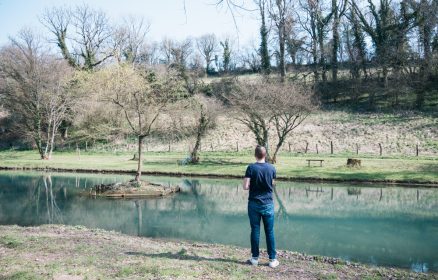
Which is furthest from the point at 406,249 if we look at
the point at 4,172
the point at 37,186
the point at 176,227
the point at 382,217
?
the point at 4,172

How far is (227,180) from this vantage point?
29234 millimetres

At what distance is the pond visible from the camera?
1337 centimetres

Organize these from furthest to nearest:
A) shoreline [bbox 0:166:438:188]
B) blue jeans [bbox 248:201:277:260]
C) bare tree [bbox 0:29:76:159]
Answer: bare tree [bbox 0:29:76:159] < shoreline [bbox 0:166:438:188] < blue jeans [bbox 248:201:277:260]

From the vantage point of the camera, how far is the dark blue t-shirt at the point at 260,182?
8.36 meters

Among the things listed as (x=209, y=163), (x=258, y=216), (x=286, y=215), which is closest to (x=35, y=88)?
(x=209, y=163)

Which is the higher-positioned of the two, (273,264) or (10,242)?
(10,242)

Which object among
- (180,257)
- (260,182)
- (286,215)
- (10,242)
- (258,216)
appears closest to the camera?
(260,182)

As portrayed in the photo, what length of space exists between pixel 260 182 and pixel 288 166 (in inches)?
947

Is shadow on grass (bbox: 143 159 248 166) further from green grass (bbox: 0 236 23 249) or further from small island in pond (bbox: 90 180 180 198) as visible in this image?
green grass (bbox: 0 236 23 249)

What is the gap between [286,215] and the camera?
18797 millimetres

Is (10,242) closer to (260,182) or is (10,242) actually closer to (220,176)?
(260,182)

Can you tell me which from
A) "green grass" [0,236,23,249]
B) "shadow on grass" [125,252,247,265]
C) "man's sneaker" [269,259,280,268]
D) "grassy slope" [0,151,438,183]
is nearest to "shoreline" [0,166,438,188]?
"grassy slope" [0,151,438,183]

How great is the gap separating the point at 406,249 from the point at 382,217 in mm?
Answer: 5655

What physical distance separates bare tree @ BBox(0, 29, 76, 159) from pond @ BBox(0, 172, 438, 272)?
55.0 feet
